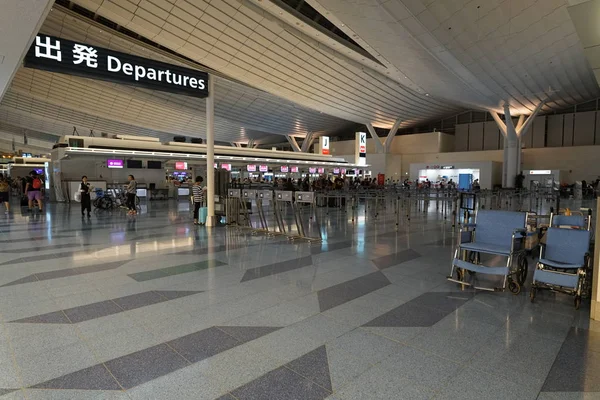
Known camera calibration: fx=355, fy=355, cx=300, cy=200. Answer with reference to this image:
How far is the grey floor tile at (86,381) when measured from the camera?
2381mm

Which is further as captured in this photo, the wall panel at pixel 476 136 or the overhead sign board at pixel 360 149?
the wall panel at pixel 476 136

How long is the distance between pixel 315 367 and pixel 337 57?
22.1m

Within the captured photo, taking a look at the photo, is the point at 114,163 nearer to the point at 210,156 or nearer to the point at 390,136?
the point at 210,156

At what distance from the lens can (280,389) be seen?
237 centimetres

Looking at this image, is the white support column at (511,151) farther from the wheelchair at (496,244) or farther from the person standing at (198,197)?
the wheelchair at (496,244)

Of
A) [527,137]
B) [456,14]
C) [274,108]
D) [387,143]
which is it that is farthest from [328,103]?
[527,137]

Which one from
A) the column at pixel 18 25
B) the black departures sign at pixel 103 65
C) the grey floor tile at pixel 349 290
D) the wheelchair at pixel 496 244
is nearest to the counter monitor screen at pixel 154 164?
the black departures sign at pixel 103 65

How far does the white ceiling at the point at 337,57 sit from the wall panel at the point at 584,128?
3.19m

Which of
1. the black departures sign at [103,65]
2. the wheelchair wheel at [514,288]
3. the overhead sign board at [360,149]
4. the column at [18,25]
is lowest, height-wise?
the wheelchair wheel at [514,288]

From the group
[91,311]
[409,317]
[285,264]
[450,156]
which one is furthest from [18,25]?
[450,156]

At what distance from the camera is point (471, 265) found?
4.50 meters

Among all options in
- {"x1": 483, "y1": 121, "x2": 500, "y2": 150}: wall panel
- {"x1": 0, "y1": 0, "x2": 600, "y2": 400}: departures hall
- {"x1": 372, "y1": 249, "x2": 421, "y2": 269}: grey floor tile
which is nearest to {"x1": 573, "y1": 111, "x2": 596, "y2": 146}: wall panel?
{"x1": 483, "y1": 121, "x2": 500, "y2": 150}: wall panel

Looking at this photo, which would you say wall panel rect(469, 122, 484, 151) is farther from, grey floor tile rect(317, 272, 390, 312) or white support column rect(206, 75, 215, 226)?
grey floor tile rect(317, 272, 390, 312)

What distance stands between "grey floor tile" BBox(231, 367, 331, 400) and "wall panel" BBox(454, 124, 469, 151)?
42.3 metres
